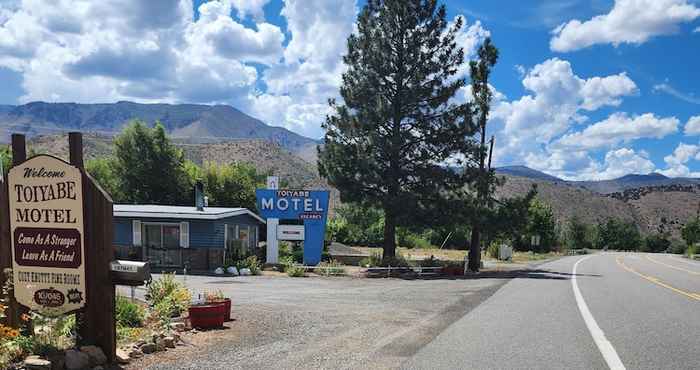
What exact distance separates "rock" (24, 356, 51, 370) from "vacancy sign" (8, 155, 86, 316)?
0.86 m

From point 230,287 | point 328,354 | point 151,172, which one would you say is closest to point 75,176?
point 328,354

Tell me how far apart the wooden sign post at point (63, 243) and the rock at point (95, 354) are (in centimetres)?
9

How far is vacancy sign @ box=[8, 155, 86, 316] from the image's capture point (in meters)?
7.18

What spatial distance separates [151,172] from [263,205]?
2421 cm

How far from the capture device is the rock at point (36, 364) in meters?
6.29

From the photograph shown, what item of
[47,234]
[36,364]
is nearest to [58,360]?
[36,364]

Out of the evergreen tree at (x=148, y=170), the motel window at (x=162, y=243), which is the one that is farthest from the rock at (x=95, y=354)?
the evergreen tree at (x=148, y=170)

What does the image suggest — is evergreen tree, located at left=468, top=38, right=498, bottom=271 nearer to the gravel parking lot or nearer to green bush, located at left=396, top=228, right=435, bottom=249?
the gravel parking lot

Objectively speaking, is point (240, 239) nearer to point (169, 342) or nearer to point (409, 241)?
point (169, 342)

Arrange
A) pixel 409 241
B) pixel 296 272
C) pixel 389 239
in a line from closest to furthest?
pixel 296 272
pixel 389 239
pixel 409 241

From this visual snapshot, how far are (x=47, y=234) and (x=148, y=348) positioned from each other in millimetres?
1997

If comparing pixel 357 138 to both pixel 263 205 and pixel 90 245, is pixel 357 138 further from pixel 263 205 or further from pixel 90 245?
pixel 90 245

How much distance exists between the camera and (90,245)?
23.6ft

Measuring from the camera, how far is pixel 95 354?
687 cm
